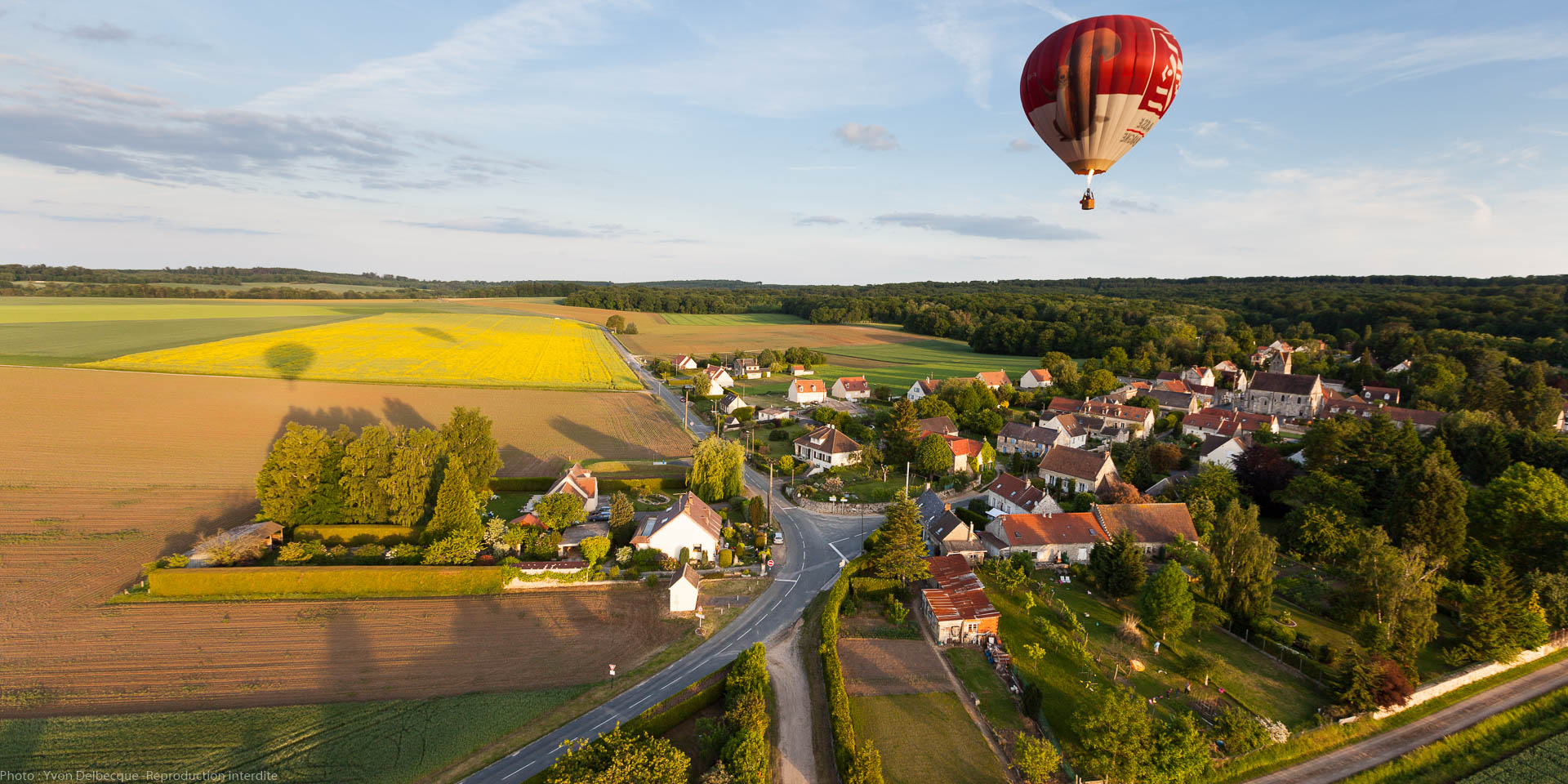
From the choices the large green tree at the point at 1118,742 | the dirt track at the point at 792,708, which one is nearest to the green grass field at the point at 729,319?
the dirt track at the point at 792,708

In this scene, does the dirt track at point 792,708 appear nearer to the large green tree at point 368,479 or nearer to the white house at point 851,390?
the large green tree at point 368,479

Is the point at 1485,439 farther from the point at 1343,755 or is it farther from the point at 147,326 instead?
the point at 147,326

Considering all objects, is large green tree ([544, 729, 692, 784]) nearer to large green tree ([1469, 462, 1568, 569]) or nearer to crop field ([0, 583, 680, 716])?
crop field ([0, 583, 680, 716])

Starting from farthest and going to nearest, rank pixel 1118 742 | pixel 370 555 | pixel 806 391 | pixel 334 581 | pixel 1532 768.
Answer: pixel 806 391 → pixel 370 555 → pixel 334 581 → pixel 1532 768 → pixel 1118 742

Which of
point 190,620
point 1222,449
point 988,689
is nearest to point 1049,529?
point 988,689

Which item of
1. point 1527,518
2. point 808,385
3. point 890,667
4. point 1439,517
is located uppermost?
point 808,385

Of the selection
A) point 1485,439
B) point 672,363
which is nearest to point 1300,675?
point 1485,439

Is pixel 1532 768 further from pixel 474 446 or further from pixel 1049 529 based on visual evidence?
pixel 474 446
